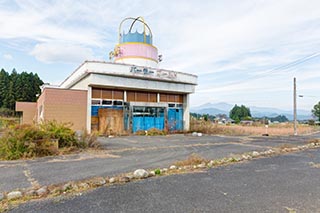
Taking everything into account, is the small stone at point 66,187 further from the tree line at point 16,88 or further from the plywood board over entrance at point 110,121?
the tree line at point 16,88

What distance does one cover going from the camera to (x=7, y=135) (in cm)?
830

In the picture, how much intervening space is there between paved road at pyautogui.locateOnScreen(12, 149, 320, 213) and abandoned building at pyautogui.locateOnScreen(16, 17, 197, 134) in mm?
11771

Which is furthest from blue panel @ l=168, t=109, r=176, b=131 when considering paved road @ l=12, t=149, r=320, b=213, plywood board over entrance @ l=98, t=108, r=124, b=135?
paved road @ l=12, t=149, r=320, b=213

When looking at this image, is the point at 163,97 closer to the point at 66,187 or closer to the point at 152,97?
the point at 152,97

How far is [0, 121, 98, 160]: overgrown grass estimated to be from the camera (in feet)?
26.5

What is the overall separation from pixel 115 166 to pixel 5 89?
53.7 metres

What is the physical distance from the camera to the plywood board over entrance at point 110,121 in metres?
17.4

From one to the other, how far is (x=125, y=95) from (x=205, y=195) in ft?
50.4

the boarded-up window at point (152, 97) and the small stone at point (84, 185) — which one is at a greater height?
the boarded-up window at point (152, 97)

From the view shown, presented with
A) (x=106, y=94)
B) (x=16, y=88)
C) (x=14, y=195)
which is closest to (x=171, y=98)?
(x=106, y=94)

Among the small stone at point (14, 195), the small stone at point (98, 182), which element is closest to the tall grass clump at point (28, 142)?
the small stone at point (14, 195)

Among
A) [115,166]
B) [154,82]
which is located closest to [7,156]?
[115,166]

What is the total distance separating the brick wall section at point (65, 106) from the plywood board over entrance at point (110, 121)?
135 cm

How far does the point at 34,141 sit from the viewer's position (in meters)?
8.40
